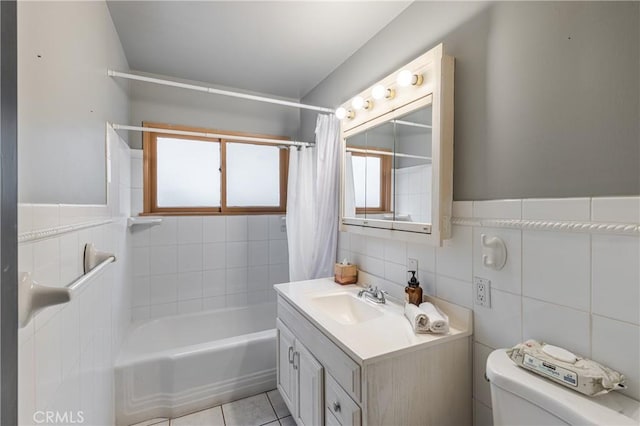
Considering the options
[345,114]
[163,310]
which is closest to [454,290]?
[345,114]

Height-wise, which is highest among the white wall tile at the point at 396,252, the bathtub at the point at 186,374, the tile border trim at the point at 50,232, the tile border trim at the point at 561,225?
the tile border trim at the point at 561,225

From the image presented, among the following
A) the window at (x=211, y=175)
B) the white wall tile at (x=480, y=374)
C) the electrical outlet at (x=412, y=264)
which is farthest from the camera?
the window at (x=211, y=175)

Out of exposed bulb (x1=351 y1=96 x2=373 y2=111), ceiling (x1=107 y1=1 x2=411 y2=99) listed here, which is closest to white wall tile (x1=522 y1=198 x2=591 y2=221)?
exposed bulb (x1=351 y1=96 x2=373 y2=111)

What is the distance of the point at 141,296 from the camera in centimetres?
237

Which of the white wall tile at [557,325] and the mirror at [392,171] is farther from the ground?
the mirror at [392,171]

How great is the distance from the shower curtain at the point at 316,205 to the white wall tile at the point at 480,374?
3.66ft

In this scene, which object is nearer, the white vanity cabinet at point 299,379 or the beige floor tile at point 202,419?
the white vanity cabinet at point 299,379

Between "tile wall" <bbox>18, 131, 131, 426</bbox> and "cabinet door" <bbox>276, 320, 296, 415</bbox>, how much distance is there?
895mm

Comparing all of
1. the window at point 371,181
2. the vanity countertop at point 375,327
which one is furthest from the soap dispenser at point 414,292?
the window at point 371,181

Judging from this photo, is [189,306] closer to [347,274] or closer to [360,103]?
[347,274]

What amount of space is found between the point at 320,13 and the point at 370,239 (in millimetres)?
Answer: 1345

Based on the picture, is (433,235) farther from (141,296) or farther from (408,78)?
(141,296)

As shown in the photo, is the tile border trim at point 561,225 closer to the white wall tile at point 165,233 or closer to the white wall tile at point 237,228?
the white wall tile at point 237,228

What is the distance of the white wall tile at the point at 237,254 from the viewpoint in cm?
266
